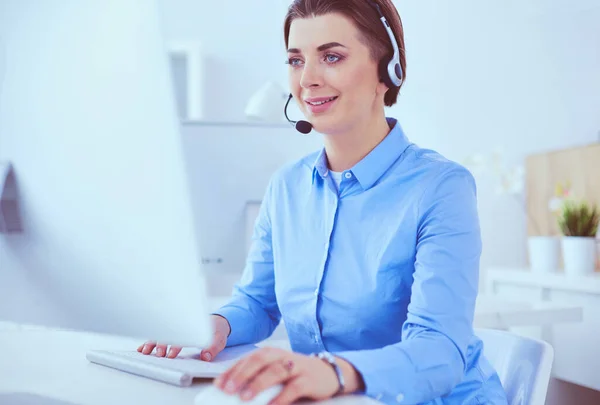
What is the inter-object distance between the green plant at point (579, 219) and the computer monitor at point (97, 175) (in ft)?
6.77

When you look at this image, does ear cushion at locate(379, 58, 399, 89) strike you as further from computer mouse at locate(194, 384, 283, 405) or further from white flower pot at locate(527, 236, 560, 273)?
white flower pot at locate(527, 236, 560, 273)

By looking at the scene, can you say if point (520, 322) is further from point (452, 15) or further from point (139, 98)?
point (452, 15)

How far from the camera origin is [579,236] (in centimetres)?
227

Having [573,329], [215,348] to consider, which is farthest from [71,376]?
[573,329]

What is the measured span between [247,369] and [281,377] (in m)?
0.03

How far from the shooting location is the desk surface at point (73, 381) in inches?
25.5

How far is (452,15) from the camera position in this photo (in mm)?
3213

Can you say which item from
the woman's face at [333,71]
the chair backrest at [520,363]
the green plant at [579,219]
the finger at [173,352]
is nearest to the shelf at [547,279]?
the green plant at [579,219]

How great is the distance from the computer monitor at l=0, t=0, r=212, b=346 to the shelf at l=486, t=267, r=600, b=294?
1.82 meters

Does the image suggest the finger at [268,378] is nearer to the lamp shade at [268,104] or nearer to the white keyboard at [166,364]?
the white keyboard at [166,364]

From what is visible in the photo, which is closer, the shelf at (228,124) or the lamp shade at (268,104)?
the shelf at (228,124)

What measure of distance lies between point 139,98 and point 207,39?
13.7 feet

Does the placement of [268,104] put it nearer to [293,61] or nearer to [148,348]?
[293,61]

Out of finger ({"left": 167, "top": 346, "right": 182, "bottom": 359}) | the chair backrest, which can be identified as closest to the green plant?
the chair backrest
